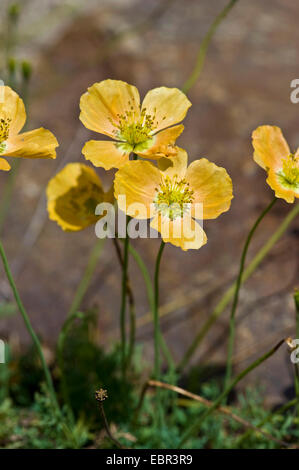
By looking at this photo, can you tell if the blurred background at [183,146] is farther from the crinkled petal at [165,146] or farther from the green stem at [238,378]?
the crinkled petal at [165,146]

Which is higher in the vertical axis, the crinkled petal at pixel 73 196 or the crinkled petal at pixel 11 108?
the crinkled petal at pixel 11 108

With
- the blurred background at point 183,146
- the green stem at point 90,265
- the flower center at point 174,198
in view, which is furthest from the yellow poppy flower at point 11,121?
the blurred background at point 183,146

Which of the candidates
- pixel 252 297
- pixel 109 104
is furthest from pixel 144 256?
pixel 109 104

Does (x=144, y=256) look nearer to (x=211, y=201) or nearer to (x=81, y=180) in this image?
(x=81, y=180)

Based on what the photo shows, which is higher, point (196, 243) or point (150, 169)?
point (150, 169)

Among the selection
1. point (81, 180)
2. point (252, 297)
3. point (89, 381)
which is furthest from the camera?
point (252, 297)

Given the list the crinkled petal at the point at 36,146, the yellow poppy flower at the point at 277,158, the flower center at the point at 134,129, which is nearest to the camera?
the crinkled petal at the point at 36,146
